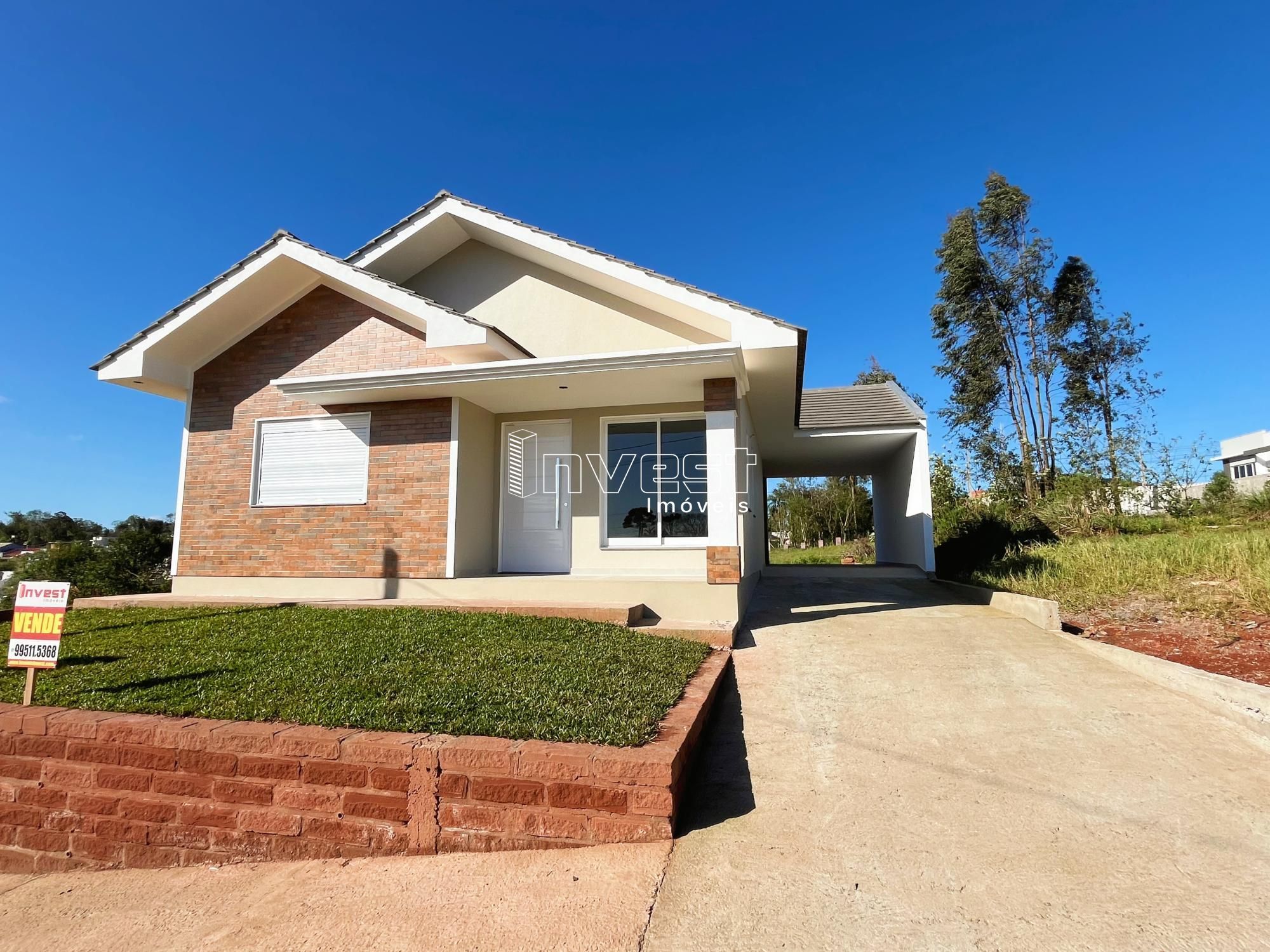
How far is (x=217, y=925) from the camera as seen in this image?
2867mm

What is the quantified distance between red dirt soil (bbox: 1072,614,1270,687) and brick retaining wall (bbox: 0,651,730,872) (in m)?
4.68

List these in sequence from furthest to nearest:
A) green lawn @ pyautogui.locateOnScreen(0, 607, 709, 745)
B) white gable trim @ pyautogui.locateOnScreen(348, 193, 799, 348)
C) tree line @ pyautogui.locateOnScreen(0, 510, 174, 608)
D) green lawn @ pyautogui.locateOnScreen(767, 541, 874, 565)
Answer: green lawn @ pyautogui.locateOnScreen(767, 541, 874, 565) < tree line @ pyautogui.locateOnScreen(0, 510, 174, 608) < white gable trim @ pyautogui.locateOnScreen(348, 193, 799, 348) < green lawn @ pyautogui.locateOnScreen(0, 607, 709, 745)

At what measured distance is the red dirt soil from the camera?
5148mm

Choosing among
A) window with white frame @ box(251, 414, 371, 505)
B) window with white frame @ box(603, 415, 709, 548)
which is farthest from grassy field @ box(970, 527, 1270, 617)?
window with white frame @ box(251, 414, 371, 505)

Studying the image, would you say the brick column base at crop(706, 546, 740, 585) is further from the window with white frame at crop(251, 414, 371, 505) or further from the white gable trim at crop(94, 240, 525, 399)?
the window with white frame at crop(251, 414, 371, 505)

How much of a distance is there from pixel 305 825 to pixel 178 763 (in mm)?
933

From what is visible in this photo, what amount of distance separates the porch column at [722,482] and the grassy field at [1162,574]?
456cm

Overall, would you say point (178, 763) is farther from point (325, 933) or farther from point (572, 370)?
point (572, 370)

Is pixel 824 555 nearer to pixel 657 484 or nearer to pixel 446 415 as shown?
pixel 657 484

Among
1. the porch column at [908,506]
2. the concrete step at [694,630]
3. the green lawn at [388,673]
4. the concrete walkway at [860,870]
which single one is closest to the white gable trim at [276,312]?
the green lawn at [388,673]

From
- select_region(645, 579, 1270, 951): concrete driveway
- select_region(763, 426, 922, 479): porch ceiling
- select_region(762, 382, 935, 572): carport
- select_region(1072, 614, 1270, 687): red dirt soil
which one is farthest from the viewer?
select_region(763, 426, 922, 479): porch ceiling

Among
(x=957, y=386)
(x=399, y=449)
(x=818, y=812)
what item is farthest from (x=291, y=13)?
(x=957, y=386)

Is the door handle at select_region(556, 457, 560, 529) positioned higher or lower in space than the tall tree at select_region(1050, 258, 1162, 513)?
lower

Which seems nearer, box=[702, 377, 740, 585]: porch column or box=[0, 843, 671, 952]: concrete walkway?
box=[0, 843, 671, 952]: concrete walkway
